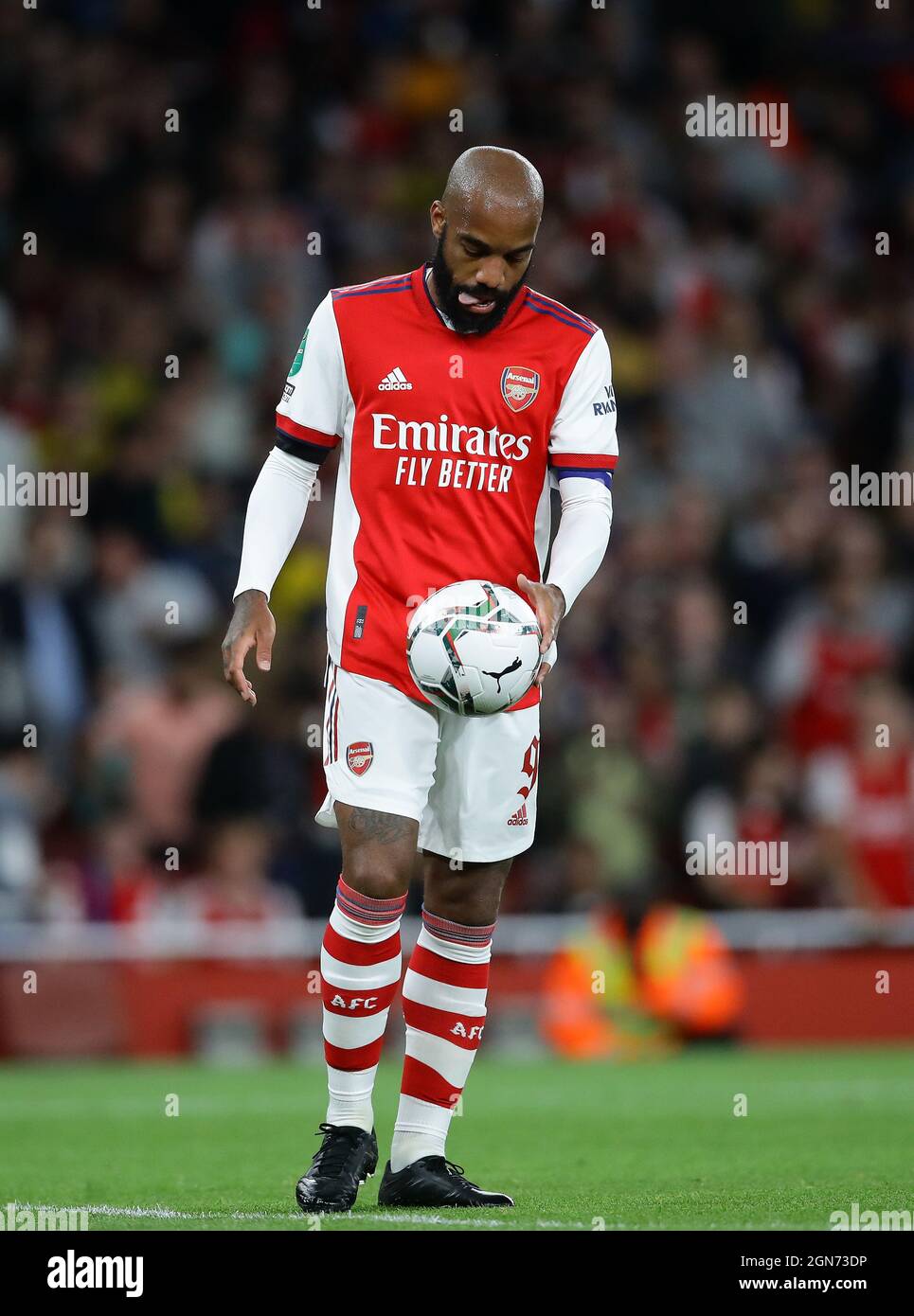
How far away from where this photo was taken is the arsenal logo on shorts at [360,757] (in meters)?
5.27

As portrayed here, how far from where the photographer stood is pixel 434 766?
5.41 metres

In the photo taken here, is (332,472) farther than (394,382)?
Yes

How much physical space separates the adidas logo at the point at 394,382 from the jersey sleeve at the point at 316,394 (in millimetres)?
123

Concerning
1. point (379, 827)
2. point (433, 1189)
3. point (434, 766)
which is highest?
point (434, 766)

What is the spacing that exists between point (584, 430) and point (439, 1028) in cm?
152

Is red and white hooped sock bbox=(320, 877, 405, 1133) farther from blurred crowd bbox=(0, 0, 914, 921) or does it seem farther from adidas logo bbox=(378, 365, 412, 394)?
blurred crowd bbox=(0, 0, 914, 921)

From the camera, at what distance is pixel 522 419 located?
5477 millimetres

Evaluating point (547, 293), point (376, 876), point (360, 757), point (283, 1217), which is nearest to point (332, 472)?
point (547, 293)

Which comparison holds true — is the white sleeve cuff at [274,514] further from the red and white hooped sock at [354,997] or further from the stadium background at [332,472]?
the stadium background at [332,472]

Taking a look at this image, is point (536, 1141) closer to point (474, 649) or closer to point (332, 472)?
point (474, 649)

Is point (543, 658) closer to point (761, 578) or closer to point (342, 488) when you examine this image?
point (342, 488)

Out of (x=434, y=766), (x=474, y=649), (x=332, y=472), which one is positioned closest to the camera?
(x=474, y=649)

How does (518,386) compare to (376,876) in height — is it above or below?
above
